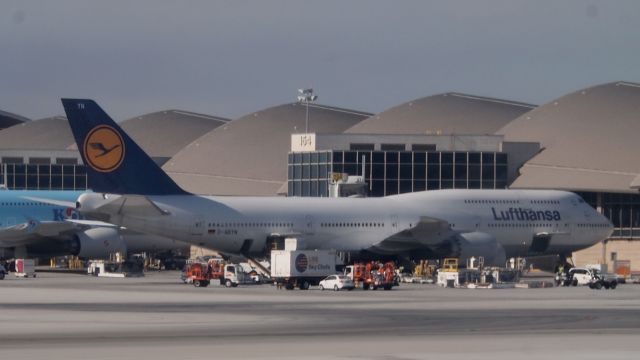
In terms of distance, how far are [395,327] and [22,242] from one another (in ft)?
160

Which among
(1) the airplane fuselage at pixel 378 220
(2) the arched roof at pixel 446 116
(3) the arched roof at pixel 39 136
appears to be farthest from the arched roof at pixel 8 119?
(1) the airplane fuselage at pixel 378 220

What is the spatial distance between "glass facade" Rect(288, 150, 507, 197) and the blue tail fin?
123 ft

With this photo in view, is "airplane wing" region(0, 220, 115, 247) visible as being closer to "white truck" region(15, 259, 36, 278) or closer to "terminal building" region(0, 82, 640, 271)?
"white truck" region(15, 259, 36, 278)

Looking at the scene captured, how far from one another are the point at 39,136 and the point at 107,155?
269 feet

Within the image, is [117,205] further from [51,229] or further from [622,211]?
[622,211]

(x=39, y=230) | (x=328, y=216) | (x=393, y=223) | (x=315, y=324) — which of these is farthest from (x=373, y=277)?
(x=39, y=230)

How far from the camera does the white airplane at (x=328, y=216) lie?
6544cm

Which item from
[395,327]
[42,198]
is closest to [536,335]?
[395,327]

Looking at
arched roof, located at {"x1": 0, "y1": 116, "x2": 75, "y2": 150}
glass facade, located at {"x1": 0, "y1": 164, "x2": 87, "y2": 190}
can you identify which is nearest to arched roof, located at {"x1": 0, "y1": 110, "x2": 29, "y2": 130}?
arched roof, located at {"x1": 0, "y1": 116, "x2": 75, "y2": 150}

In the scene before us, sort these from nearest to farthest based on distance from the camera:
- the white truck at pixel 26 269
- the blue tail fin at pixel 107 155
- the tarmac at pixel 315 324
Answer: the tarmac at pixel 315 324, the blue tail fin at pixel 107 155, the white truck at pixel 26 269

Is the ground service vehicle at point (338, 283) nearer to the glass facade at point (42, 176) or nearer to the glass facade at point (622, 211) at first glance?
the glass facade at point (622, 211)

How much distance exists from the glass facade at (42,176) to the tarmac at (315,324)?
73.5m

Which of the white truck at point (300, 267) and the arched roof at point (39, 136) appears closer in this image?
the white truck at point (300, 267)

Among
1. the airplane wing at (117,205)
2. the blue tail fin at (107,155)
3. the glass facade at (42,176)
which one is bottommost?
the airplane wing at (117,205)
